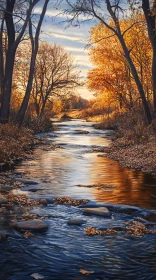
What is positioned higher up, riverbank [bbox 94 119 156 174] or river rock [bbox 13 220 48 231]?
riverbank [bbox 94 119 156 174]

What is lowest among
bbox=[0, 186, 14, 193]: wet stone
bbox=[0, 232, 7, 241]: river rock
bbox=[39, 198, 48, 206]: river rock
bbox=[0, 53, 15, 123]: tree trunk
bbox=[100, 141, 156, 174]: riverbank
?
bbox=[0, 232, 7, 241]: river rock

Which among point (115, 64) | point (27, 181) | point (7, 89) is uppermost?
→ point (115, 64)

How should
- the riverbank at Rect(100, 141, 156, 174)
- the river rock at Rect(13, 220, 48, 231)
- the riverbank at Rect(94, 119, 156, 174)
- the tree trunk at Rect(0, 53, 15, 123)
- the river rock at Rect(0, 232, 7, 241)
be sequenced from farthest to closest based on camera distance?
the tree trunk at Rect(0, 53, 15, 123)
the riverbank at Rect(94, 119, 156, 174)
the riverbank at Rect(100, 141, 156, 174)
the river rock at Rect(13, 220, 48, 231)
the river rock at Rect(0, 232, 7, 241)

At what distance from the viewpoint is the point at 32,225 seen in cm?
749

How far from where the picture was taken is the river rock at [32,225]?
24.3 feet

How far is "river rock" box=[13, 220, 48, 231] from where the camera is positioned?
7.42 metres

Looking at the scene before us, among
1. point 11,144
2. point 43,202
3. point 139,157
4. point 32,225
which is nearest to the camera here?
point 32,225

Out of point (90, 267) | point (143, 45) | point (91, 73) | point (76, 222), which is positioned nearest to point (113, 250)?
point (90, 267)

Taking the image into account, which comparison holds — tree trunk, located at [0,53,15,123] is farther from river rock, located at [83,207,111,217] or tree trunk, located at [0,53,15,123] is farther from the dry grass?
river rock, located at [83,207,111,217]

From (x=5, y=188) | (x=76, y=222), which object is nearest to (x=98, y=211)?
(x=76, y=222)

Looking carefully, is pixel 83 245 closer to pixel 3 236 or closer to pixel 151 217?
pixel 3 236

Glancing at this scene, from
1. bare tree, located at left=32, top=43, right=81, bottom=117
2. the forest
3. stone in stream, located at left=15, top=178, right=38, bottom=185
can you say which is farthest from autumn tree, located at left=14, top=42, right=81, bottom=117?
stone in stream, located at left=15, top=178, right=38, bottom=185

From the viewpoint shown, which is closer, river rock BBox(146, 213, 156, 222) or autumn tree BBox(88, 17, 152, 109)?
river rock BBox(146, 213, 156, 222)

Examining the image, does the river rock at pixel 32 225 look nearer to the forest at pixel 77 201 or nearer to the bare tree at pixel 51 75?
the forest at pixel 77 201
